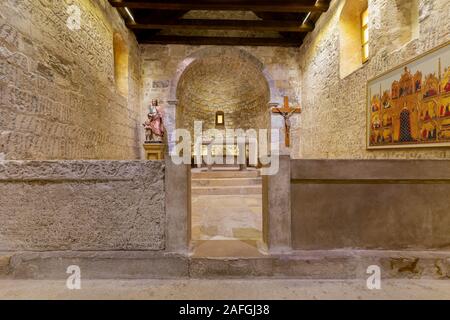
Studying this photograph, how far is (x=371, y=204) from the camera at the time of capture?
1.85m

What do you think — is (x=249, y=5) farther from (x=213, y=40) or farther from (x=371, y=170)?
(x=371, y=170)

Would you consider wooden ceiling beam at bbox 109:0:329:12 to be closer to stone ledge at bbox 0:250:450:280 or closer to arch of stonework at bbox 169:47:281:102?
arch of stonework at bbox 169:47:281:102

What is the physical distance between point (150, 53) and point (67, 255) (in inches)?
273

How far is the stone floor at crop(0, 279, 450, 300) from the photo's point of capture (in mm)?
1590

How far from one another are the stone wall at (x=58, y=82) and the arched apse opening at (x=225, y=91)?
8.86 ft

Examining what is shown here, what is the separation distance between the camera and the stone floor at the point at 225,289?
1.59 meters

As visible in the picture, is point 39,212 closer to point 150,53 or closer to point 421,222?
point 421,222

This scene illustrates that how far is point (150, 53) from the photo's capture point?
7133mm

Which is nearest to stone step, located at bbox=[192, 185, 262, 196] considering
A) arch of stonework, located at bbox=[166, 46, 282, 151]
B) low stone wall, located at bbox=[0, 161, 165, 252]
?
arch of stonework, located at bbox=[166, 46, 282, 151]

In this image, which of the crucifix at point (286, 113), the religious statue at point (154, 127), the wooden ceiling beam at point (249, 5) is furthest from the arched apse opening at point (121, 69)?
the crucifix at point (286, 113)

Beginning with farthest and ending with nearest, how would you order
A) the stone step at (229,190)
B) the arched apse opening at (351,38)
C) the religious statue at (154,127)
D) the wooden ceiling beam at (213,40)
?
1. the wooden ceiling beam at (213,40)
2. the religious statue at (154,127)
3. the stone step at (229,190)
4. the arched apse opening at (351,38)

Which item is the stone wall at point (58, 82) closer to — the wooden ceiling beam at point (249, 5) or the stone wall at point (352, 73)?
the wooden ceiling beam at point (249, 5)

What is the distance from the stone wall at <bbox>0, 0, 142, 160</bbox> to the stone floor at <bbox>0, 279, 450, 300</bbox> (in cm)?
138
